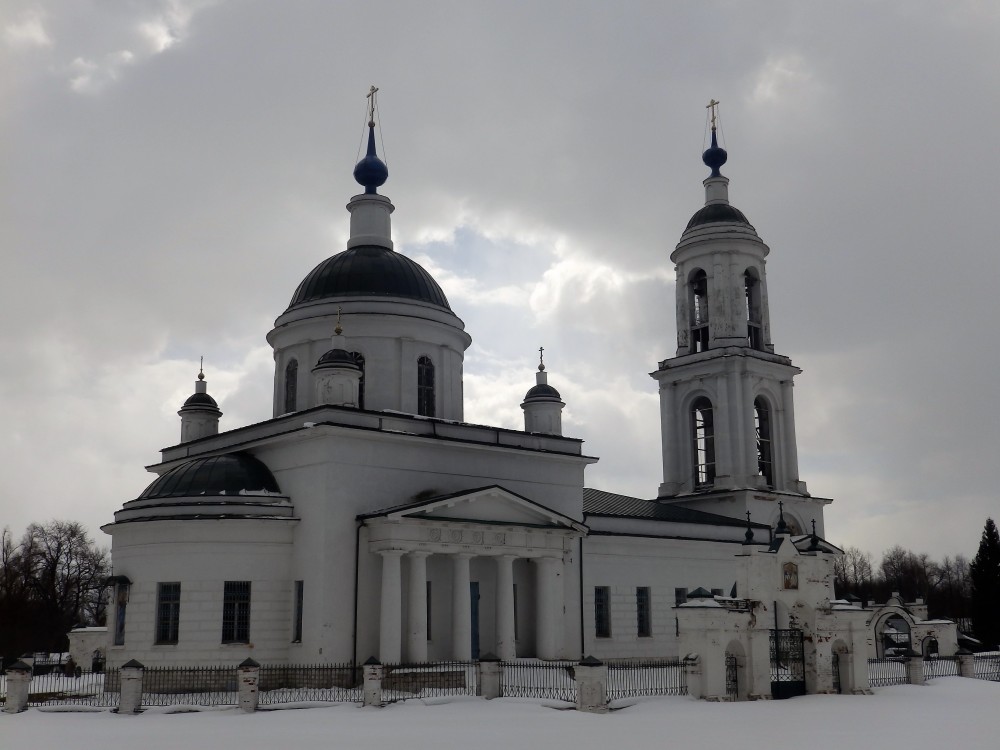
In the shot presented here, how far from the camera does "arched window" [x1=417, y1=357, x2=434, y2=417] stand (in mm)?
30266

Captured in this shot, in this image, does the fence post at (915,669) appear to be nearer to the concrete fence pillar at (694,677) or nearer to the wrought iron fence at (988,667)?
the wrought iron fence at (988,667)

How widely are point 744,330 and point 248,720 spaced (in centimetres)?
2568

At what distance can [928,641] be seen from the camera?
35062 mm

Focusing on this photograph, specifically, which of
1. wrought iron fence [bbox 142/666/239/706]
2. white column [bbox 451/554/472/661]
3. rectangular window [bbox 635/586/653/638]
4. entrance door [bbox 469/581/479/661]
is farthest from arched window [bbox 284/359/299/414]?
rectangular window [bbox 635/586/653/638]

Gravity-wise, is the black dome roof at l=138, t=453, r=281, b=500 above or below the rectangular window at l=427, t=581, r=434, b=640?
above

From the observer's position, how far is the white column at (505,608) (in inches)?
1025

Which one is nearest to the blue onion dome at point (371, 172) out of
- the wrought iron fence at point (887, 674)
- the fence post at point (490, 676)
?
the fence post at point (490, 676)

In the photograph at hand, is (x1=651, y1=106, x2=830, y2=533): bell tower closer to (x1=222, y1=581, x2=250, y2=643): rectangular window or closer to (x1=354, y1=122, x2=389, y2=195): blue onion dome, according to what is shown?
(x1=354, y1=122, x2=389, y2=195): blue onion dome

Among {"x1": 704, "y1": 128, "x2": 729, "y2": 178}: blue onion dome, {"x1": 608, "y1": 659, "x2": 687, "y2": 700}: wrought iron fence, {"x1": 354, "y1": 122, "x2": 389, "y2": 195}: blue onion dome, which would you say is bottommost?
{"x1": 608, "y1": 659, "x2": 687, "y2": 700}: wrought iron fence

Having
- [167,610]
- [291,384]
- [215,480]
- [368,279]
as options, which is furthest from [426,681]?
[368,279]

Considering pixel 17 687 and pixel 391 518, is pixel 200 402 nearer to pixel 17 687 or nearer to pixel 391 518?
pixel 391 518

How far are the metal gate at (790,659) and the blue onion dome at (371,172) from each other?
1845 centimetres

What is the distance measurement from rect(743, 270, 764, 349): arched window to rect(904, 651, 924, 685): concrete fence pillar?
1555cm

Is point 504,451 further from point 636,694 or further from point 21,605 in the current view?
point 21,605
